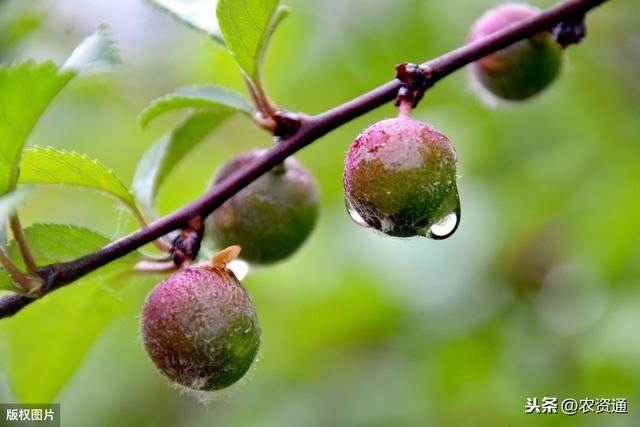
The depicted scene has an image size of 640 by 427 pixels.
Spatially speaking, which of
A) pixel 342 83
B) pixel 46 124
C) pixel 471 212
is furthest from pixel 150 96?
pixel 471 212

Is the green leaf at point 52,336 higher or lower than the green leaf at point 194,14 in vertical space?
lower

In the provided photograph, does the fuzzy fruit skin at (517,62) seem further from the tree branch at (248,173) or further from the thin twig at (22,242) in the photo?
the thin twig at (22,242)

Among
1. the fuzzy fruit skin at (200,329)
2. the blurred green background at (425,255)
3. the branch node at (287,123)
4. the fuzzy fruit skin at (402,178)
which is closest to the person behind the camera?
the fuzzy fruit skin at (402,178)

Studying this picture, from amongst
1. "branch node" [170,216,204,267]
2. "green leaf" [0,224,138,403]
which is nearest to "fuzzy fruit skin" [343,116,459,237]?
"branch node" [170,216,204,267]

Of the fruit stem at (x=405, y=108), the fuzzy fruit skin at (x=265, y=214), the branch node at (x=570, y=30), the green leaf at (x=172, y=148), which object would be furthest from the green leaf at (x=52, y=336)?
the branch node at (x=570, y=30)

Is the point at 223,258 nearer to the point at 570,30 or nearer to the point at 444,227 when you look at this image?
the point at 444,227

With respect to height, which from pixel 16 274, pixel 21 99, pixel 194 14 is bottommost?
pixel 16 274

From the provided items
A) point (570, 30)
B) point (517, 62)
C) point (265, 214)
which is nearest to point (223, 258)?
point (265, 214)
